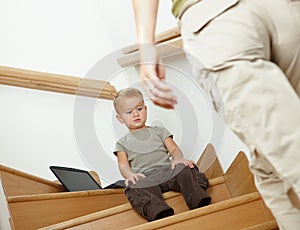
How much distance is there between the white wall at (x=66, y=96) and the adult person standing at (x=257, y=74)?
1554 millimetres

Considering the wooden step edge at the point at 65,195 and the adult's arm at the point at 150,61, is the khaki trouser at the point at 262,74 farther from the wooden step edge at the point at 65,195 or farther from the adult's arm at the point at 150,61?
the wooden step edge at the point at 65,195

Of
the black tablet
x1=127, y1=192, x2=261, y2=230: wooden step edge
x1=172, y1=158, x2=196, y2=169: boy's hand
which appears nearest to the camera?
x1=127, y1=192, x2=261, y2=230: wooden step edge

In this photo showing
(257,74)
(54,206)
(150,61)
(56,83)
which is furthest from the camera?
(56,83)

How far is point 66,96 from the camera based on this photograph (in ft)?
9.61

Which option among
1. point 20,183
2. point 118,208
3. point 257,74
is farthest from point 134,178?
point 257,74

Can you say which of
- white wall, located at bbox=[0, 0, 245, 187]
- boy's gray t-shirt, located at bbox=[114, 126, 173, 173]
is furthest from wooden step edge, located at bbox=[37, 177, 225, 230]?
white wall, located at bbox=[0, 0, 245, 187]

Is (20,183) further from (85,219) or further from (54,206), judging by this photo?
(85,219)

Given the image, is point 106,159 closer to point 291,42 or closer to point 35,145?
point 35,145

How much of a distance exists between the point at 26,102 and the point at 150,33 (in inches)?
80.2

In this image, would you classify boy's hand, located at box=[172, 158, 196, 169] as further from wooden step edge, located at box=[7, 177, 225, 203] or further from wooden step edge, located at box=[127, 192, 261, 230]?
wooden step edge, located at box=[127, 192, 261, 230]

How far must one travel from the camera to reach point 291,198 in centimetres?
77

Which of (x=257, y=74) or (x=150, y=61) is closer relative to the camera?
(x=257, y=74)

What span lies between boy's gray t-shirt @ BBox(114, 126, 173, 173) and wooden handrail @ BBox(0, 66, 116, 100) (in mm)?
590

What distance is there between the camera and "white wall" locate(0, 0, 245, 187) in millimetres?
2623
